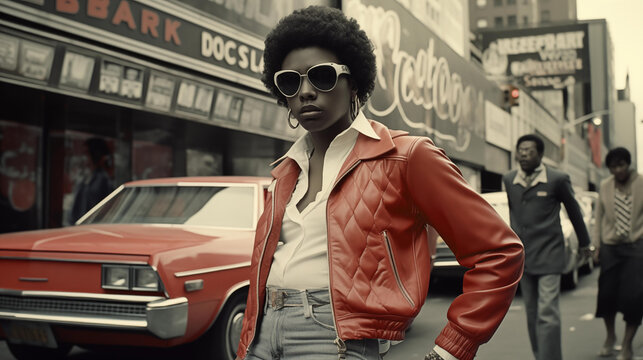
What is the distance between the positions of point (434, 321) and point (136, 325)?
13.8 feet

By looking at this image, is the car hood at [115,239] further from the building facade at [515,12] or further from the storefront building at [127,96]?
the building facade at [515,12]

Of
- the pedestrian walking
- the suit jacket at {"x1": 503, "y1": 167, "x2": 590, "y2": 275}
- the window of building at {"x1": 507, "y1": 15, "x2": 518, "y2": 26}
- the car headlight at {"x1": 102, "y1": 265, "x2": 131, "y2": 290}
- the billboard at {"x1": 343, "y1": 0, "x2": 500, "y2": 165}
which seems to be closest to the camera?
the car headlight at {"x1": 102, "y1": 265, "x2": 131, "y2": 290}

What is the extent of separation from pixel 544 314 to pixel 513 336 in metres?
2.14

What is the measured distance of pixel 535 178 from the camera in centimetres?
557

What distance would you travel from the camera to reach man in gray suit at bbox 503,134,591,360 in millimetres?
5211

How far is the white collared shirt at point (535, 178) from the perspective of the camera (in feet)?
18.2

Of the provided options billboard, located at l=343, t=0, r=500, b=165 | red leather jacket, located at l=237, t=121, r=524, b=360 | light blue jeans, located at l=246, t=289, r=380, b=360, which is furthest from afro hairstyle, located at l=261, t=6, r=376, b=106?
billboard, located at l=343, t=0, r=500, b=165

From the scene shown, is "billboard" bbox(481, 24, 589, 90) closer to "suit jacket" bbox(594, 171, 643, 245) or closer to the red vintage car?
"suit jacket" bbox(594, 171, 643, 245)

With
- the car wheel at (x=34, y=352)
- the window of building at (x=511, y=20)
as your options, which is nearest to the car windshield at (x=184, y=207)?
the car wheel at (x=34, y=352)

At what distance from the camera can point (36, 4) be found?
876cm

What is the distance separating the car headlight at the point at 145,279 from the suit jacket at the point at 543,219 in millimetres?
2729

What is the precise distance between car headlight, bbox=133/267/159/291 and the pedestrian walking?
Result: 159 inches

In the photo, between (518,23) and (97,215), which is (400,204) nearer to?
(97,215)

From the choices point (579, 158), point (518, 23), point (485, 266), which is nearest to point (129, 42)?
point (485, 266)
